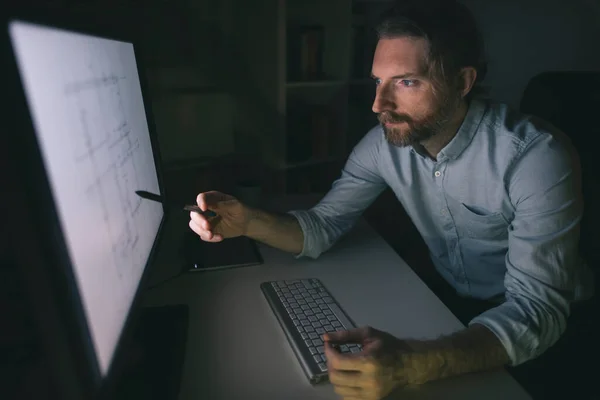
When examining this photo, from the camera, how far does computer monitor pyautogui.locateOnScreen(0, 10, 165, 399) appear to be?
0.30m

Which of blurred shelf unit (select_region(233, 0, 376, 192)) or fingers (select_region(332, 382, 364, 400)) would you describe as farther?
blurred shelf unit (select_region(233, 0, 376, 192))

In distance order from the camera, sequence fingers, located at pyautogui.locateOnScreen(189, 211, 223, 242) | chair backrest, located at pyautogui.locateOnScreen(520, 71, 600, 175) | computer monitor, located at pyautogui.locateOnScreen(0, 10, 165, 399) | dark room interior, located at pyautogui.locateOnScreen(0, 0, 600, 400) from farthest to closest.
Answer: chair backrest, located at pyautogui.locateOnScreen(520, 71, 600, 175), fingers, located at pyautogui.locateOnScreen(189, 211, 223, 242), dark room interior, located at pyautogui.locateOnScreen(0, 0, 600, 400), computer monitor, located at pyautogui.locateOnScreen(0, 10, 165, 399)

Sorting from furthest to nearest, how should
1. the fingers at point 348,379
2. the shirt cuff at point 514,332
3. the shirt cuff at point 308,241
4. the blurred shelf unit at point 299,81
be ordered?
the blurred shelf unit at point 299,81 < the shirt cuff at point 308,241 < the shirt cuff at point 514,332 < the fingers at point 348,379

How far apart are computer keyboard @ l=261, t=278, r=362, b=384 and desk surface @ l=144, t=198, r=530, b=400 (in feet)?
0.06

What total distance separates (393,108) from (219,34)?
3.50 ft

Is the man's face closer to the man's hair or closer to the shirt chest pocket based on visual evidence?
the man's hair

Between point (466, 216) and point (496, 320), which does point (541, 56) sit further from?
point (496, 320)

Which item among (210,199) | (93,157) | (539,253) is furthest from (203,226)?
(539,253)

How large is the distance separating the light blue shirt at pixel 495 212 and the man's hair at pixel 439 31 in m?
0.12

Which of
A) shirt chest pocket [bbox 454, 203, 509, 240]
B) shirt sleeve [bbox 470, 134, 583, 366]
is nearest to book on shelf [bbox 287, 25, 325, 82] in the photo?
shirt chest pocket [bbox 454, 203, 509, 240]

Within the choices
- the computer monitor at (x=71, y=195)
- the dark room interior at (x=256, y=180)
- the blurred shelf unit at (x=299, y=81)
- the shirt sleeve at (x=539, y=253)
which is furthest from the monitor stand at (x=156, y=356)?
the blurred shelf unit at (x=299, y=81)

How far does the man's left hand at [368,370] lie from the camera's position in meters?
0.58

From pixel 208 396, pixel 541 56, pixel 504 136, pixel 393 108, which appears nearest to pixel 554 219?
pixel 504 136

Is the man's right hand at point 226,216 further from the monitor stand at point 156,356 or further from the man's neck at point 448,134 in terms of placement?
the man's neck at point 448,134
